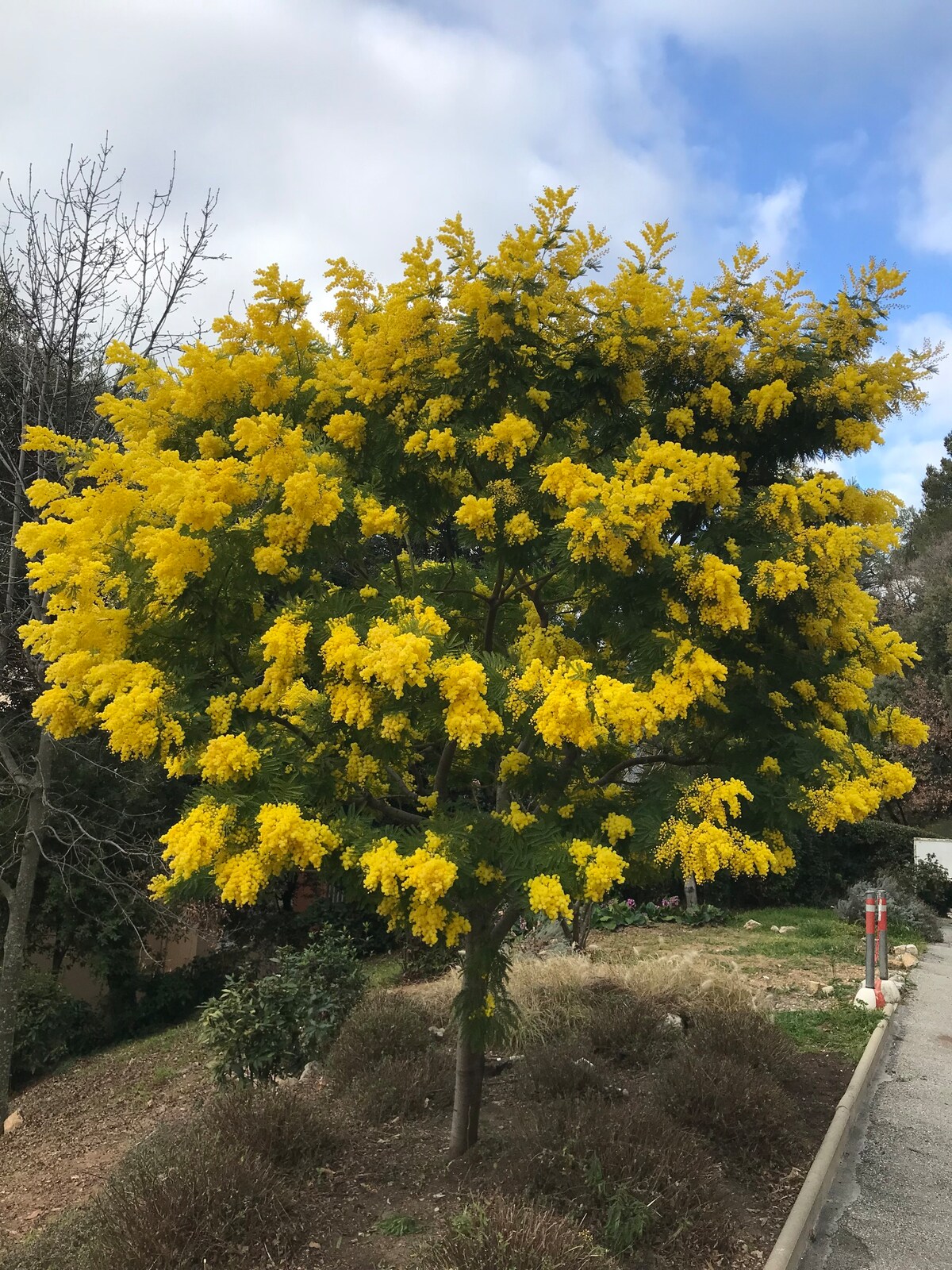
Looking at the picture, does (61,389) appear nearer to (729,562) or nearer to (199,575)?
(199,575)

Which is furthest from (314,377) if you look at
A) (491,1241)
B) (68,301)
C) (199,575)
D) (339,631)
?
(68,301)

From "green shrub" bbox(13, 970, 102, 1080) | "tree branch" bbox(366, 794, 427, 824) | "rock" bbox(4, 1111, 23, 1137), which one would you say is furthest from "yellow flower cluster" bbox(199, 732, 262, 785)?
"green shrub" bbox(13, 970, 102, 1080)

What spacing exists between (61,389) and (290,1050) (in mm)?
7965

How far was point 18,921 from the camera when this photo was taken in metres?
9.21

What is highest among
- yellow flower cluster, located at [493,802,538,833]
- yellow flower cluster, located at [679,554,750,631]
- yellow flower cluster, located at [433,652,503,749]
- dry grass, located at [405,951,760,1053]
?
yellow flower cluster, located at [679,554,750,631]

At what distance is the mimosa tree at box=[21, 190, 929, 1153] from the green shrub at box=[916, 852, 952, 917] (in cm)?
1411

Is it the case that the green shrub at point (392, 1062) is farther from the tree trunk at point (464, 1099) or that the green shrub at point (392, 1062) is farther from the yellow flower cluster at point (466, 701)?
the yellow flower cluster at point (466, 701)

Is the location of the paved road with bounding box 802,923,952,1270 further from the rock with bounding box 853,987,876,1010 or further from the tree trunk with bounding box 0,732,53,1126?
the tree trunk with bounding box 0,732,53,1126

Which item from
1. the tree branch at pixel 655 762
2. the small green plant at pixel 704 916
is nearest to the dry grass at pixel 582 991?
the tree branch at pixel 655 762

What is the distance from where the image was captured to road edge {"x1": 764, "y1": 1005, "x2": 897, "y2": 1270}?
14.0ft

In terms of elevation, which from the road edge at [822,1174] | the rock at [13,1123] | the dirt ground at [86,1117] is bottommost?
the rock at [13,1123]

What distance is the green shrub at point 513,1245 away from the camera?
3.59 metres

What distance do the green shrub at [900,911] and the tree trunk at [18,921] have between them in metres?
11.2

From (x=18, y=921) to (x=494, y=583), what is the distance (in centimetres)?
707
